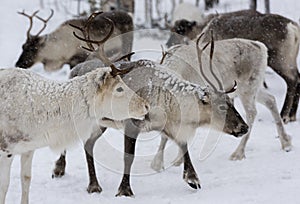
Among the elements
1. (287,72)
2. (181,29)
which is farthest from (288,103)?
(181,29)

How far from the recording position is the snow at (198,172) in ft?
15.7

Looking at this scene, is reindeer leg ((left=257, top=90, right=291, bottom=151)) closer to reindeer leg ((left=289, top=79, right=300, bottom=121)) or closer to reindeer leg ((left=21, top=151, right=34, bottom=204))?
reindeer leg ((left=289, top=79, right=300, bottom=121))

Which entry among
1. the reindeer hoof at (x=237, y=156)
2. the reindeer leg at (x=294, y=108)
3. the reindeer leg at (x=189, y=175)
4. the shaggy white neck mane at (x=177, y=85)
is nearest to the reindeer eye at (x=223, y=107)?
the shaggy white neck mane at (x=177, y=85)

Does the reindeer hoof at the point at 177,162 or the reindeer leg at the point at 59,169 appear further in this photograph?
the reindeer hoof at the point at 177,162

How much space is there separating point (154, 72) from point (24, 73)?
44.7 inches

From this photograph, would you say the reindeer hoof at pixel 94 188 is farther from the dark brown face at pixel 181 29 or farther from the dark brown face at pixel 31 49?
the dark brown face at pixel 181 29

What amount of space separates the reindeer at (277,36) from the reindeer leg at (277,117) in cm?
108

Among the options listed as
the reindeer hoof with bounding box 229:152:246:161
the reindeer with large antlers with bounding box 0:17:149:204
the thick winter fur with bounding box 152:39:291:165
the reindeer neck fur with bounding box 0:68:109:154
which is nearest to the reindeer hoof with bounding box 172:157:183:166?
the thick winter fur with bounding box 152:39:291:165

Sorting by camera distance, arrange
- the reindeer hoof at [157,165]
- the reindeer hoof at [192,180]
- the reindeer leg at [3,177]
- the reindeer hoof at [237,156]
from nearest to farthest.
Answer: the reindeer leg at [3,177] < the reindeer hoof at [192,180] < the reindeer hoof at [157,165] < the reindeer hoof at [237,156]

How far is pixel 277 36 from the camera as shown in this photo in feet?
25.6

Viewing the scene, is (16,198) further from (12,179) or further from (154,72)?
(154,72)

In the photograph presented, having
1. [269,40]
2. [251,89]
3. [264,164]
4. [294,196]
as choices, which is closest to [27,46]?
[269,40]

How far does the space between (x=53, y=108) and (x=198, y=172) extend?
1.71 metres

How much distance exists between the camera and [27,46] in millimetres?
9133
